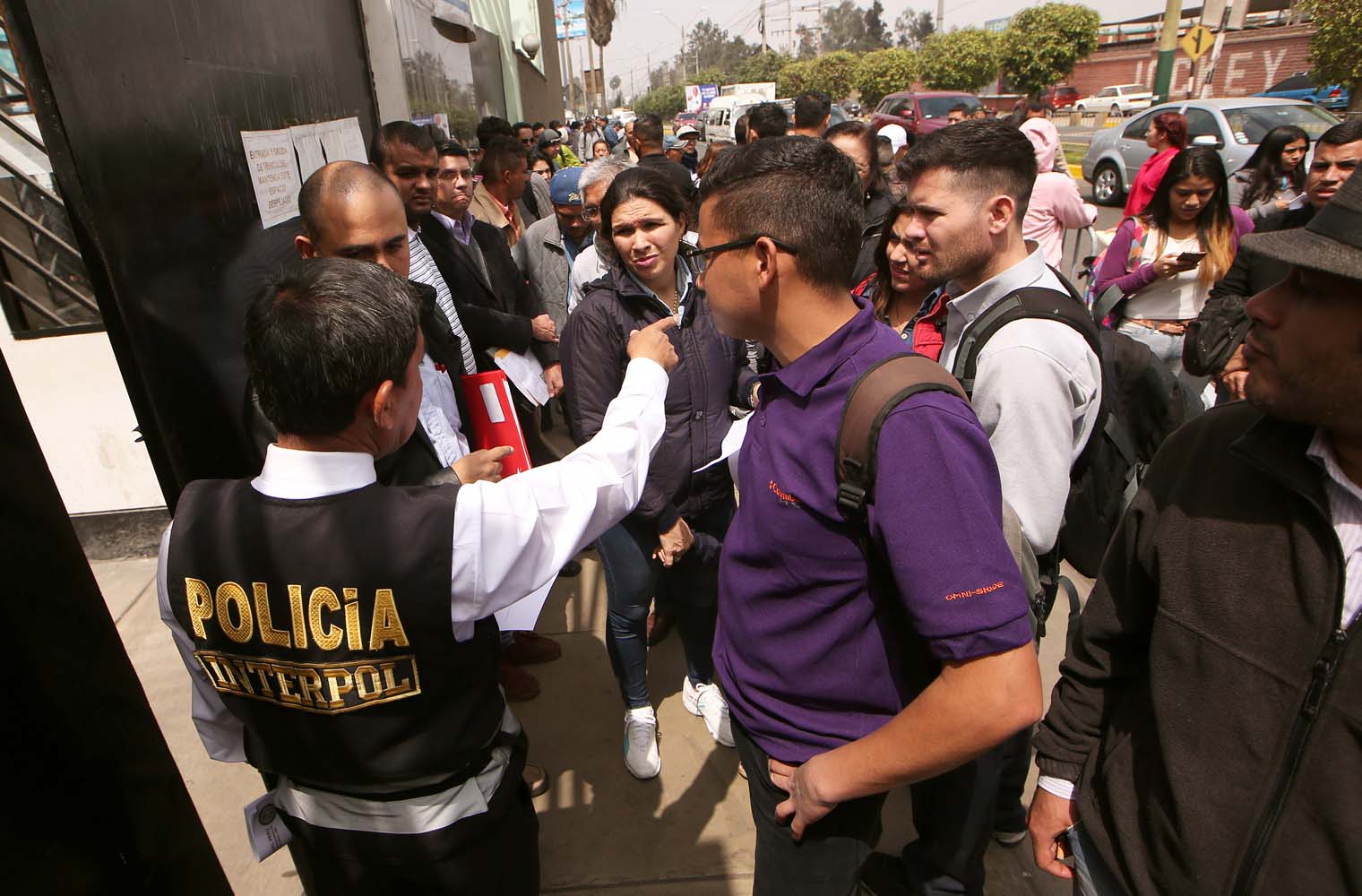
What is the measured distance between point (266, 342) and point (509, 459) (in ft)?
2.98

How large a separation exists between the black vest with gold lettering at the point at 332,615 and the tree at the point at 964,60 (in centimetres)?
4028

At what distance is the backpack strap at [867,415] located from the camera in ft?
3.81

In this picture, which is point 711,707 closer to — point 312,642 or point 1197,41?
point 312,642

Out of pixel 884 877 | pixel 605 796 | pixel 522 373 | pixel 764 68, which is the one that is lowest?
pixel 605 796

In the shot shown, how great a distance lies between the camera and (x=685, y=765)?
2.81 metres

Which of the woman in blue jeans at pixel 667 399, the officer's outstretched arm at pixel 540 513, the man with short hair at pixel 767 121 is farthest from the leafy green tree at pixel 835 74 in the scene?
the officer's outstretched arm at pixel 540 513

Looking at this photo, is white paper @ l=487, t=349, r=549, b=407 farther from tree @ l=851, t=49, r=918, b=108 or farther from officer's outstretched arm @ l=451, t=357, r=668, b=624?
tree @ l=851, t=49, r=918, b=108

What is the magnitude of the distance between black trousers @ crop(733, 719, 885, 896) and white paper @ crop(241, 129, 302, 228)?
238 cm

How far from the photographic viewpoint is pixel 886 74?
1586 inches

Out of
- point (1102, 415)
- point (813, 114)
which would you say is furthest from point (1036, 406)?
point (813, 114)

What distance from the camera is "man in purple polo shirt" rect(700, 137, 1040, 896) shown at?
1.12 metres

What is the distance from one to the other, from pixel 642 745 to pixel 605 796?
0.21 meters

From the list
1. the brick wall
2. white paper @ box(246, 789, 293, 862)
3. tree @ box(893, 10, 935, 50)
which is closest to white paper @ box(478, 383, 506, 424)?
white paper @ box(246, 789, 293, 862)

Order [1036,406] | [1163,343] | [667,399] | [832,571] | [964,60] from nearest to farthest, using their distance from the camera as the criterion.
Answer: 1. [832,571]
2. [1036,406]
3. [667,399]
4. [1163,343]
5. [964,60]
